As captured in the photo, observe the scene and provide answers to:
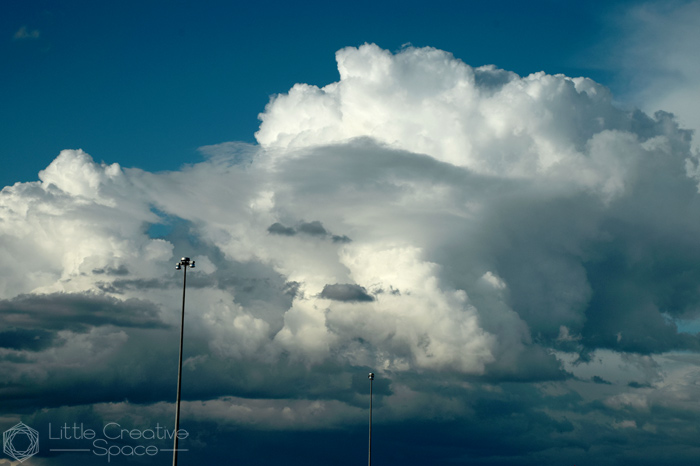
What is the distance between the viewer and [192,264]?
61156mm

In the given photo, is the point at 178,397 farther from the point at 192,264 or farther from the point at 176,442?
the point at 192,264

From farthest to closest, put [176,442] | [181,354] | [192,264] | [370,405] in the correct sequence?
[370,405], [192,264], [181,354], [176,442]

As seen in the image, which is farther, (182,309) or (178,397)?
(182,309)

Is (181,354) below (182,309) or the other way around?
below

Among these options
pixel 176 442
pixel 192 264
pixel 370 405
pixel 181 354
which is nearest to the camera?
pixel 176 442

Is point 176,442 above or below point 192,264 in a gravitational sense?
below

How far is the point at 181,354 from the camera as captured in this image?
5722 centimetres

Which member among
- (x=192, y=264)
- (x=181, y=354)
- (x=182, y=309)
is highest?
(x=192, y=264)

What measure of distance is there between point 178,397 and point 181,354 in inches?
141

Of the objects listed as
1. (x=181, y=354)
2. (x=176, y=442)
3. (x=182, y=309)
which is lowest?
(x=176, y=442)

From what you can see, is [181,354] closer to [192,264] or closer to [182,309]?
[182,309]

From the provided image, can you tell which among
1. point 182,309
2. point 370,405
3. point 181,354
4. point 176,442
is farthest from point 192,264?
point 370,405

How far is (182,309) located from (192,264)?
392cm

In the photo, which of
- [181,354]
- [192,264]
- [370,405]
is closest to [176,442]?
[181,354]
